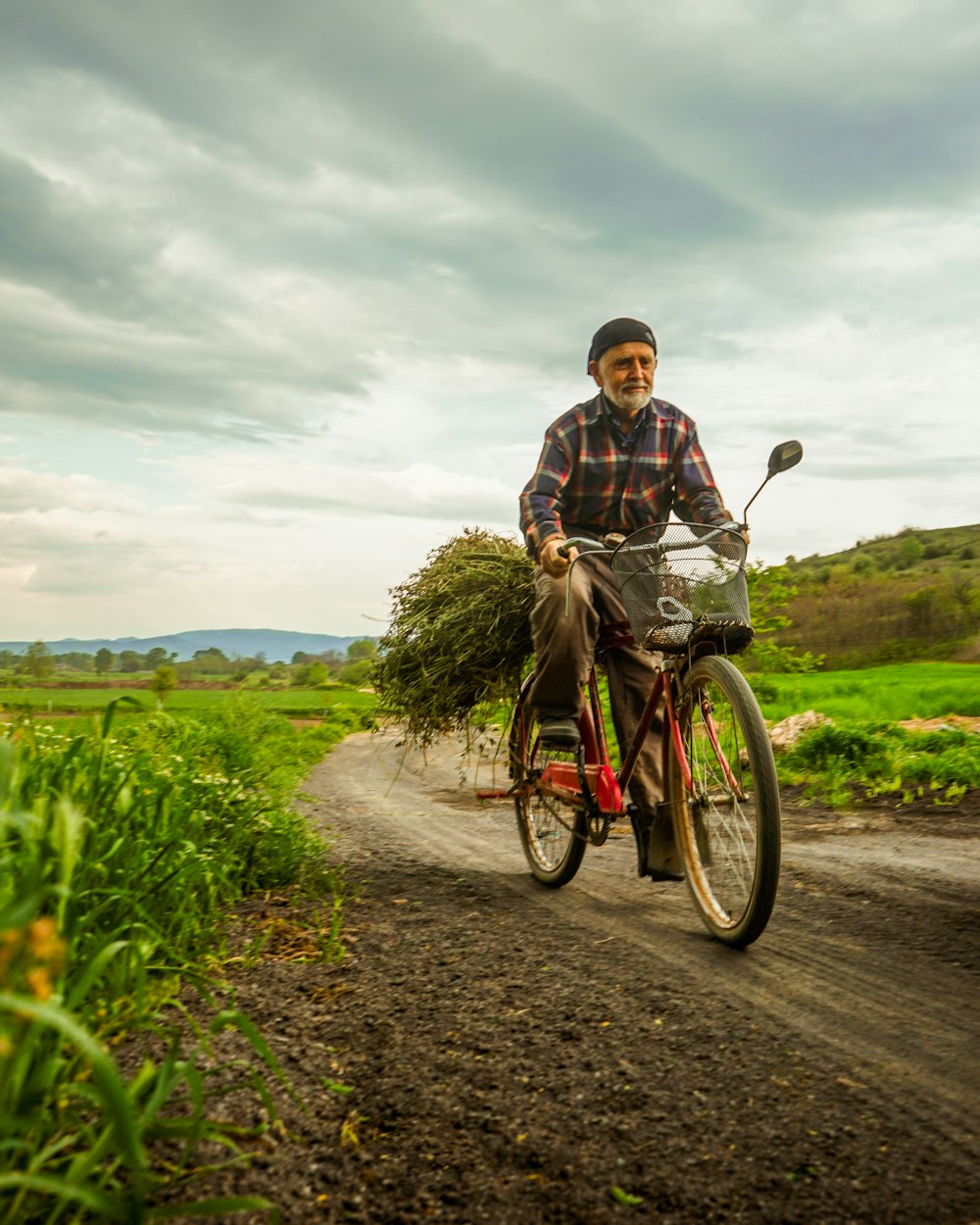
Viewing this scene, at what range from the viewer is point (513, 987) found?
2611 millimetres

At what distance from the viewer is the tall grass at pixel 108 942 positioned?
1210mm

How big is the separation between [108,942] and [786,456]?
246cm

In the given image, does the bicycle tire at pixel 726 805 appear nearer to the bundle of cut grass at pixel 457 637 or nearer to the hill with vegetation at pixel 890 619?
the bundle of cut grass at pixel 457 637

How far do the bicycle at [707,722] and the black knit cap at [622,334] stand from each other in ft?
3.09

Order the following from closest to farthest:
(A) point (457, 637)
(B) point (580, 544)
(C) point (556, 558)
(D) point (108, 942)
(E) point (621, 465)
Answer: (D) point (108, 942) < (C) point (556, 558) < (B) point (580, 544) < (E) point (621, 465) < (A) point (457, 637)

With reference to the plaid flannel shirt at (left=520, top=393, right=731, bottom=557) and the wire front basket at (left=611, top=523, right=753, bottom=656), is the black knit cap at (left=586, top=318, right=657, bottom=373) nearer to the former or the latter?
the plaid flannel shirt at (left=520, top=393, right=731, bottom=557)

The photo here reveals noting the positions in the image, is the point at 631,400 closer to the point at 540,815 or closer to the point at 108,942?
the point at 540,815

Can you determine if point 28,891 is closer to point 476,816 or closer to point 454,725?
point 454,725

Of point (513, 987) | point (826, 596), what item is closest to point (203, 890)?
point (513, 987)

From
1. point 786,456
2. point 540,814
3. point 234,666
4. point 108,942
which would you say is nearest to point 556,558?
point 786,456

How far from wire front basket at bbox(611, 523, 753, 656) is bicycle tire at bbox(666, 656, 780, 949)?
0.43 feet

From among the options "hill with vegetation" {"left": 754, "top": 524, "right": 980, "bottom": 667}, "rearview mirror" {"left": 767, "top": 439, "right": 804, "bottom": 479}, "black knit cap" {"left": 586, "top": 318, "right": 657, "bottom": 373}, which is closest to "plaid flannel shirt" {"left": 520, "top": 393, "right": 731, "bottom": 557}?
"black knit cap" {"left": 586, "top": 318, "right": 657, "bottom": 373}

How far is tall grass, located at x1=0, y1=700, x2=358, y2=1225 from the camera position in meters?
1.21

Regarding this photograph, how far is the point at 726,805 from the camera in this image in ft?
10.4
